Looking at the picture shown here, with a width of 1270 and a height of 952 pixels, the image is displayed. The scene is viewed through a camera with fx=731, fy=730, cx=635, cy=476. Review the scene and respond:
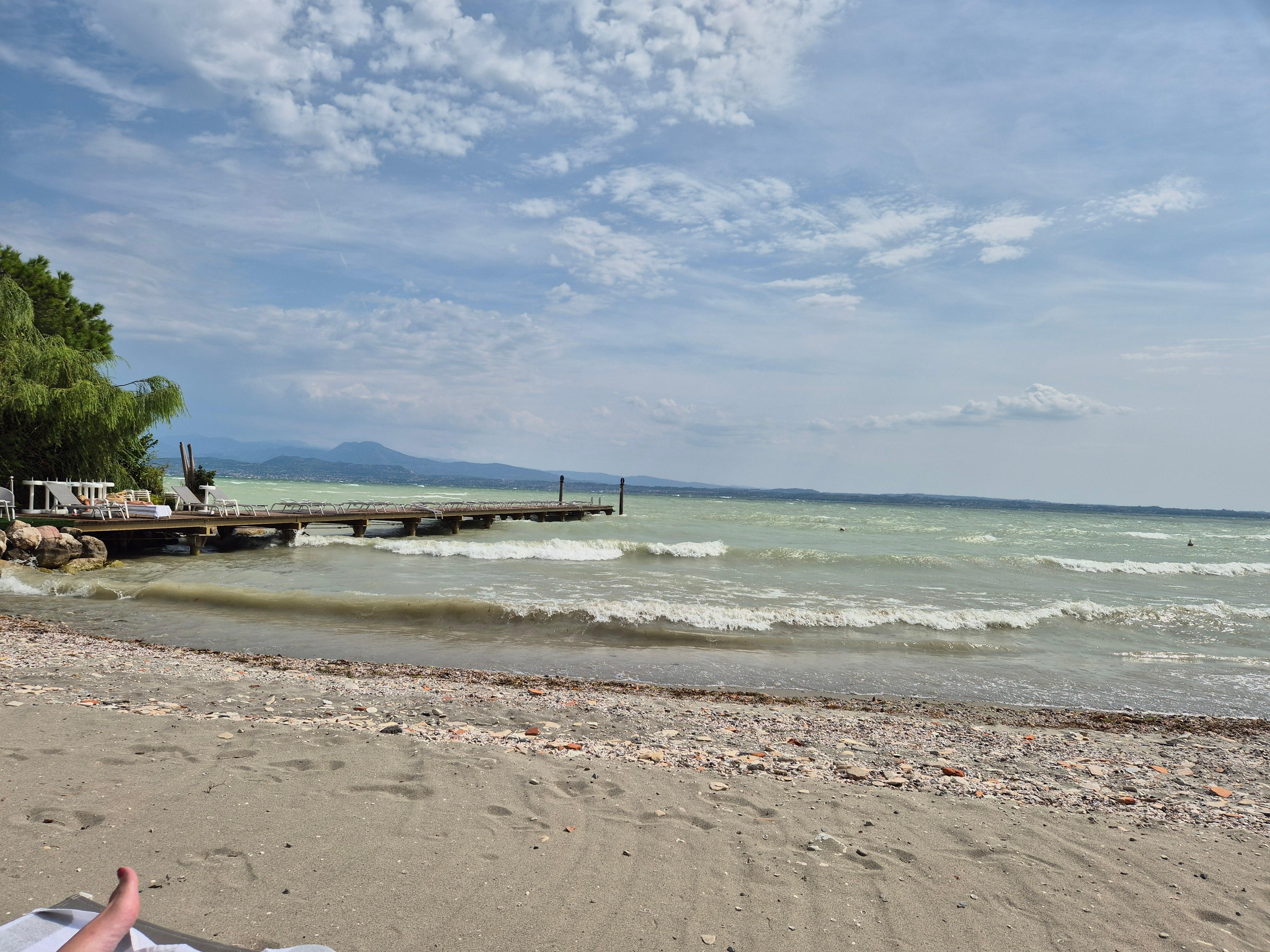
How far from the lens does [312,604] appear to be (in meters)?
14.9

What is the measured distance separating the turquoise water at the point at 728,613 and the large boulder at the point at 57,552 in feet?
3.37

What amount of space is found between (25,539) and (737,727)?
19.1m

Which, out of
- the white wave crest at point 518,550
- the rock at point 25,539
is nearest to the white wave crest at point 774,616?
the white wave crest at point 518,550

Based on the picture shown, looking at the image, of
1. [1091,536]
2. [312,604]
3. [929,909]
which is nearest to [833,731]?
[929,909]

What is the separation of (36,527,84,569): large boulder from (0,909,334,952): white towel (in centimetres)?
1982

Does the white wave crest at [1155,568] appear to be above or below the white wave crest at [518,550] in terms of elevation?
above

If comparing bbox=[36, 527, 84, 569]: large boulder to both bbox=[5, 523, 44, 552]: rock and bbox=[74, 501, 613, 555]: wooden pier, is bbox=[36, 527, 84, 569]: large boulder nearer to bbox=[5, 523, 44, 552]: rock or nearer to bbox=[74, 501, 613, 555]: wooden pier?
bbox=[5, 523, 44, 552]: rock

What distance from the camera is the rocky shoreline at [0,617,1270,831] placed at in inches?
220

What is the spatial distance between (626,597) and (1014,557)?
70.1 ft

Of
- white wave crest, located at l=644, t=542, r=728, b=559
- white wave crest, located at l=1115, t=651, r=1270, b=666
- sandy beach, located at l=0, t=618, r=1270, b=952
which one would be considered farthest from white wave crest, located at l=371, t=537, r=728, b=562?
sandy beach, located at l=0, t=618, r=1270, b=952

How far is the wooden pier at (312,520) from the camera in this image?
71.6 feet

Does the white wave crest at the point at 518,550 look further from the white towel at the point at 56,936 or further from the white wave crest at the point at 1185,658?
the white towel at the point at 56,936

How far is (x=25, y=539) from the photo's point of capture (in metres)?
17.8

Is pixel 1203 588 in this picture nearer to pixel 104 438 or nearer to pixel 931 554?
pixel 931 554
